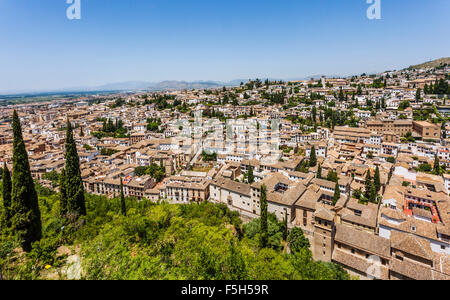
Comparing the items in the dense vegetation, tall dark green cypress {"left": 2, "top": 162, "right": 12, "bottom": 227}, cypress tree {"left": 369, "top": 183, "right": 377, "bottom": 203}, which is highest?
tall dark green cypress {"left": 2, "top": 162, "right": 12, "bottom": 227}

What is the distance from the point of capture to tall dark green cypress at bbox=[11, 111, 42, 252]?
813cm

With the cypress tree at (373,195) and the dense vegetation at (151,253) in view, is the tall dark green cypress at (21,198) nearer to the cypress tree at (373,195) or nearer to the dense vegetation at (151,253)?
the dense vegetation at (151,253)

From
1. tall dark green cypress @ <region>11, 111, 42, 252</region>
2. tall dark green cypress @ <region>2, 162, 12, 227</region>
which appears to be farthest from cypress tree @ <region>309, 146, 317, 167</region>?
tall dark green cypress @ <region>2, 162, 12, 227</region>

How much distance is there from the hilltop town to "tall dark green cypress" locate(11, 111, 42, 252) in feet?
36.5

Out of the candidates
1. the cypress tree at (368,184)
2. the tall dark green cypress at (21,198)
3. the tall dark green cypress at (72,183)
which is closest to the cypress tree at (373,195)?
the cypress tree at (368,184)

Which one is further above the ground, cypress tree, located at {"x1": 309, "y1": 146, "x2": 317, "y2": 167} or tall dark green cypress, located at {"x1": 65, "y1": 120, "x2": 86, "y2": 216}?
tall dark green cypress, located at {"x1": 65, "y1": 120, "x2": 86, "y2": 216}

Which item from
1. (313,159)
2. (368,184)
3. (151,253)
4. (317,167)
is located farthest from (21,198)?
(313,159)

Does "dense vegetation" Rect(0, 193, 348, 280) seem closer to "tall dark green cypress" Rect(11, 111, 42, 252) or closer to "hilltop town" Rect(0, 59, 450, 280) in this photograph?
"tall dark green cypress" Rect(11, 111, 42, 252)

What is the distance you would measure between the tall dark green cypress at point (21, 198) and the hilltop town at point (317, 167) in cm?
1113

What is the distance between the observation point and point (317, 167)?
2180 centimetres

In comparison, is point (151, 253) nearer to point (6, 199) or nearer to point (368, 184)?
point (6, 199)

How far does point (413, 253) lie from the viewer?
1043 cm
